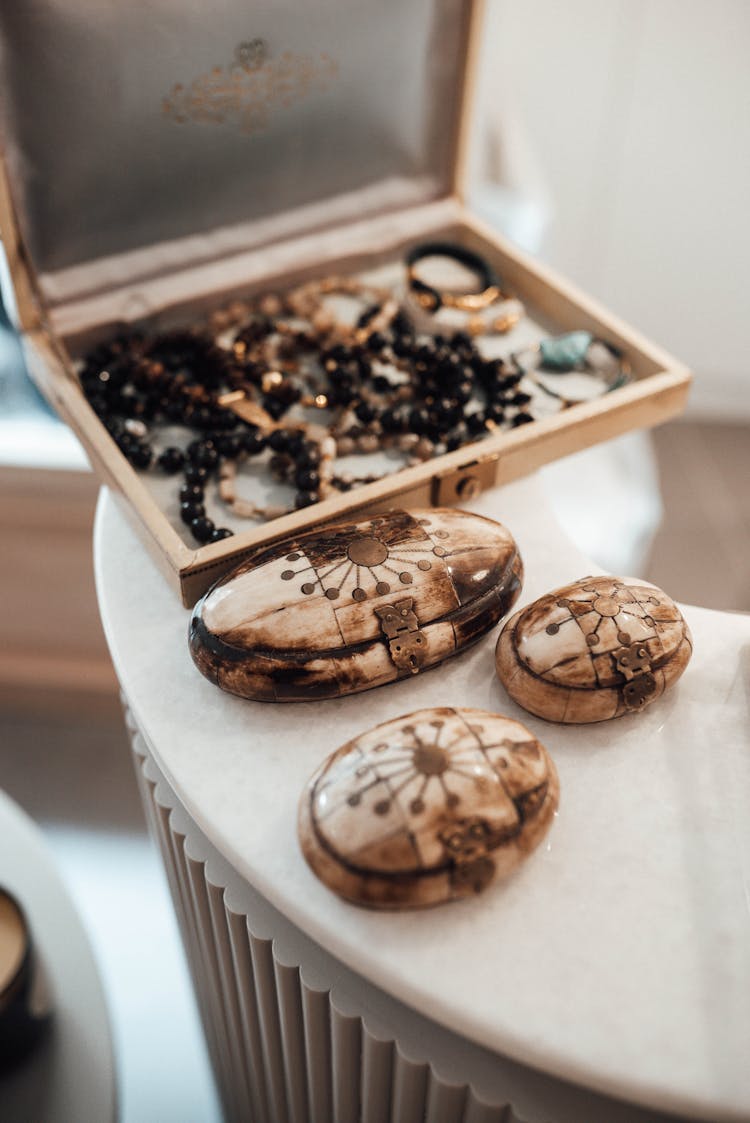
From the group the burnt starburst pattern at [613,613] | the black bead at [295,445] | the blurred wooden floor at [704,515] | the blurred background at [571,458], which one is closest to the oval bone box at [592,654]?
the burnt starburst pattern at [613,613]

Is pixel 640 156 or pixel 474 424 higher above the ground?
pixel 474 424

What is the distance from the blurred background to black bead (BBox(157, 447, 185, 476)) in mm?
565

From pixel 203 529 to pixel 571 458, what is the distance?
0.94 metres

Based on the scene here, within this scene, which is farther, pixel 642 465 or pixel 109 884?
pixel 642 465

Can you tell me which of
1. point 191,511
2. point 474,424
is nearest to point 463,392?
point 474,424

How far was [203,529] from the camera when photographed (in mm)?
679

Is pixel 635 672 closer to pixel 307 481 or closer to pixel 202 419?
pixel 307 481

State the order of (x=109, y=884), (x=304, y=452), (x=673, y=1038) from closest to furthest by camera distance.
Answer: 1. (x=673, y=1038)
2. (x=304, y=452)
3. (x=109, y=884)

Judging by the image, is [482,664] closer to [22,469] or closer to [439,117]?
[439,117]

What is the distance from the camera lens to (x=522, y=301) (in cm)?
94

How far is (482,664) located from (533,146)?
1.59m

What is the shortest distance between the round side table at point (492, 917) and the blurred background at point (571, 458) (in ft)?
1.72

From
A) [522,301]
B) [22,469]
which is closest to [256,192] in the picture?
[522,301]

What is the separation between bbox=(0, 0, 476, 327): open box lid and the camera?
2.54 ft
